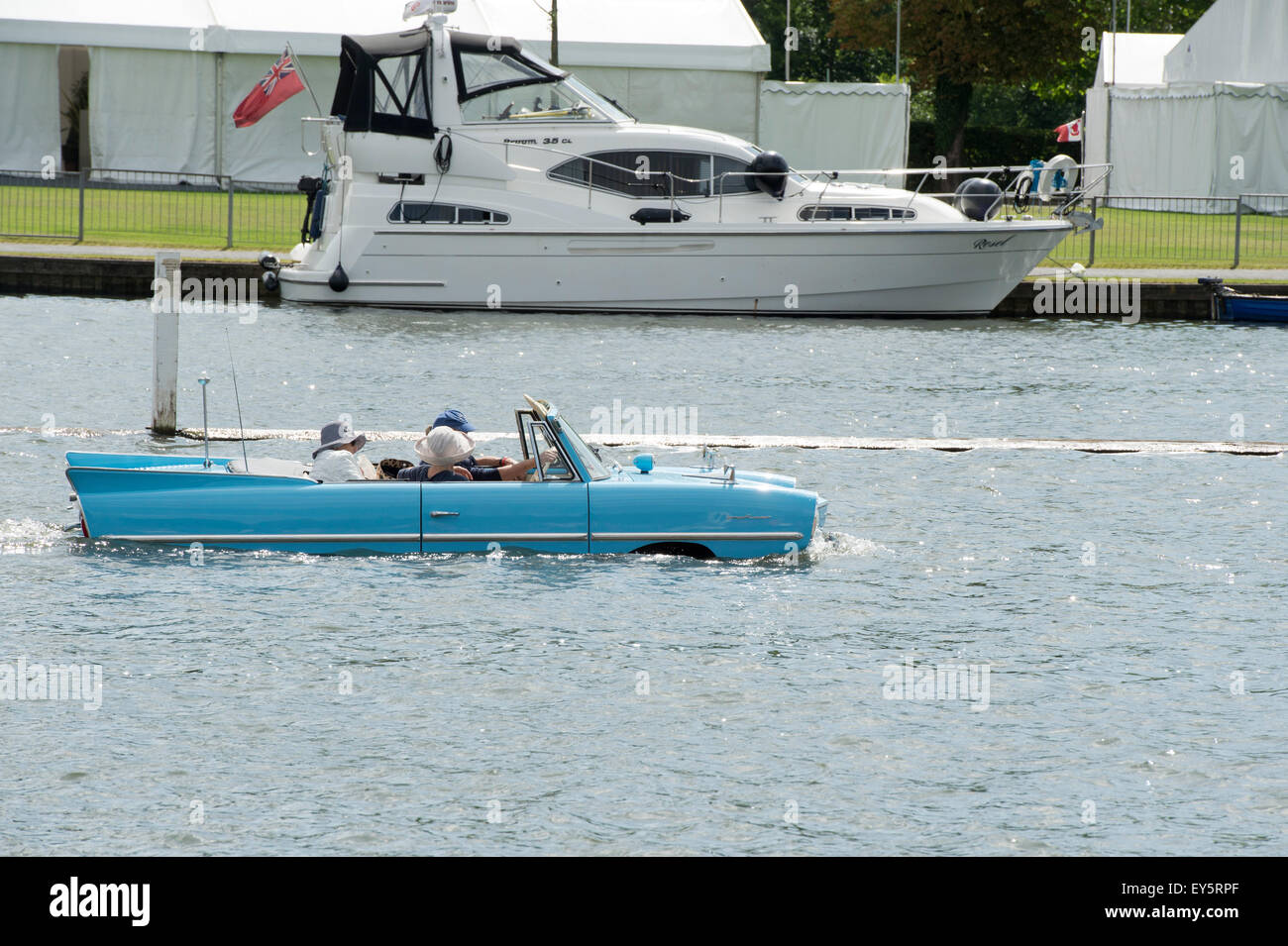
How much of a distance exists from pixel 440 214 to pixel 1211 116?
2224 cm

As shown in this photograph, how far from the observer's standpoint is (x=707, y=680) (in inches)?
400

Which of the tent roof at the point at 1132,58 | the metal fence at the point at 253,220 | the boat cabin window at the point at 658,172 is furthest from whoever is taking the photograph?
the tent roof at the point at 1132,58

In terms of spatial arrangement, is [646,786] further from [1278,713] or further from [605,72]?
[605,72]

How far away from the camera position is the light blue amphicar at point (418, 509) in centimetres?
1191

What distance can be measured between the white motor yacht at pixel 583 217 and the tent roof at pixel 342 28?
11.8 m

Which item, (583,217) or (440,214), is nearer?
(583,217)

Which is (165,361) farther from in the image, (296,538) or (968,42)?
(968,42)

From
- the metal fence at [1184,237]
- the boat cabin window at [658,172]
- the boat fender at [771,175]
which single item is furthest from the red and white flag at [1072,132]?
the boat cabin window at [658,172]

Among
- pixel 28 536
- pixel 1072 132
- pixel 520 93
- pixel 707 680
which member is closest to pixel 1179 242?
pixel 1072 132

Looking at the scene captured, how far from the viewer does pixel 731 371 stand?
75.0 ft

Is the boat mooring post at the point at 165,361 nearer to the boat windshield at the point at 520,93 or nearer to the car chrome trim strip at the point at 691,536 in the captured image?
the car chrome trim strip at the point at 691,536
